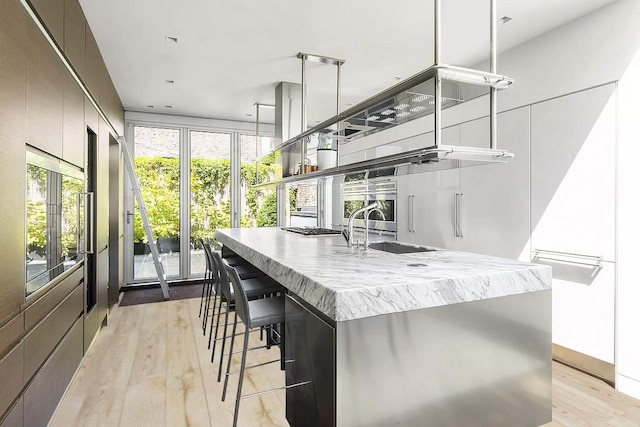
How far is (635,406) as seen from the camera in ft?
7.55

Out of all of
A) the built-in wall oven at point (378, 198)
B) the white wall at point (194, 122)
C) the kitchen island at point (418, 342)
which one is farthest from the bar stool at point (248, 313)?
the white wall at point (194, 122)

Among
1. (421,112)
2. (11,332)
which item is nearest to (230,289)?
(11,332)

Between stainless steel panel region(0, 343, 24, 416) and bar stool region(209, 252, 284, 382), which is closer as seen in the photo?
stainless steel panel region(0, 343, 24, 416)

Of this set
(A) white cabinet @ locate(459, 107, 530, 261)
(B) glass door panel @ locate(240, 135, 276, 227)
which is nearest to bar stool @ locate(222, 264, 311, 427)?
(A) white cabinet @ locate(459, 107, 530, 261)

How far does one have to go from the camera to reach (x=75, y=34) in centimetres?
249

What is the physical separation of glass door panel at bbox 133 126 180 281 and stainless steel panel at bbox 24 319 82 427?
10.0 feet

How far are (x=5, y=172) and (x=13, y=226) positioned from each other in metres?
0.23

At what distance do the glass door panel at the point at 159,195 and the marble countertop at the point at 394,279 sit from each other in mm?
3984

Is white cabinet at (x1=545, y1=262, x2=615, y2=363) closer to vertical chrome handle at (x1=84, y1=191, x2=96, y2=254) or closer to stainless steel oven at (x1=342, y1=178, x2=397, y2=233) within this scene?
stainless steel oven at (x1=342, y1=178, x2=397, y2=233)

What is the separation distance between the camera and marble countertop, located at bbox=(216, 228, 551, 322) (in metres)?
1.41

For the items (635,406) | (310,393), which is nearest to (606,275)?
(635,406)

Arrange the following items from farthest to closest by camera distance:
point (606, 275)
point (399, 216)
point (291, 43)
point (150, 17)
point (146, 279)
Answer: point (146, 279)
point (399, 216)
point (291, 43)
point (150, 17)
point (606, 275)

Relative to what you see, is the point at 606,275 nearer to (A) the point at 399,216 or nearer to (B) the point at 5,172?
(A) the point at 399,216

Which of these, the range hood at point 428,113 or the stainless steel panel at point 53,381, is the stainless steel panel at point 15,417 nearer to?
the stainless steel panel at point 53,381
